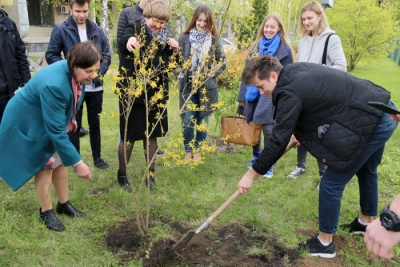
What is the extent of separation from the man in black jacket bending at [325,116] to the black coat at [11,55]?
2547 millimetres

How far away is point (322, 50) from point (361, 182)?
149 cm

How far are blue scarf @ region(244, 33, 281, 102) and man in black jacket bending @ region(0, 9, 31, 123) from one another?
2588 millimetres

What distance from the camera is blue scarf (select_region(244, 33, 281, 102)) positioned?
4047mm

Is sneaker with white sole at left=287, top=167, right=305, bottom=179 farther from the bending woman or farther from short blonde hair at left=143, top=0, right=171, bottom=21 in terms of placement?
short blonde hair at left=143, top=0, right=171, bottom=21

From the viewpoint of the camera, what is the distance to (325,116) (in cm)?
246

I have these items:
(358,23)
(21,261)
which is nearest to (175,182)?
(21,261)

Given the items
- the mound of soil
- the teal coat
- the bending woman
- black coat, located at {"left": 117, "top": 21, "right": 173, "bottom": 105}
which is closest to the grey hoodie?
the bending woman

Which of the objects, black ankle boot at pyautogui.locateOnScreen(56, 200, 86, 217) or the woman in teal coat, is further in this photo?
black ankle boot at pyautogui.locateOnScreen(56, 200, 86, 217)

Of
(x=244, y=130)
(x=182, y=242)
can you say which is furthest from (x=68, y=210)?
(x=244, y=130)

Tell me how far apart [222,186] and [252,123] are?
85 cm

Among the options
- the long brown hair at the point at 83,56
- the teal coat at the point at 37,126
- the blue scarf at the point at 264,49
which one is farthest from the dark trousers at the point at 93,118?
the blue scarf at the point at 264,49

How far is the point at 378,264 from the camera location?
277 centimetres

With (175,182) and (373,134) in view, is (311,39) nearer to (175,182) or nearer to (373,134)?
(373,134)

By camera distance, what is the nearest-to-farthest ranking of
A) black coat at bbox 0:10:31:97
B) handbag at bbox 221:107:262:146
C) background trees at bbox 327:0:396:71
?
black coat at bbox 0:10:31:97 → handbag at bbox 221:107:262:146 → background trees at bbox 327:0:396:71
